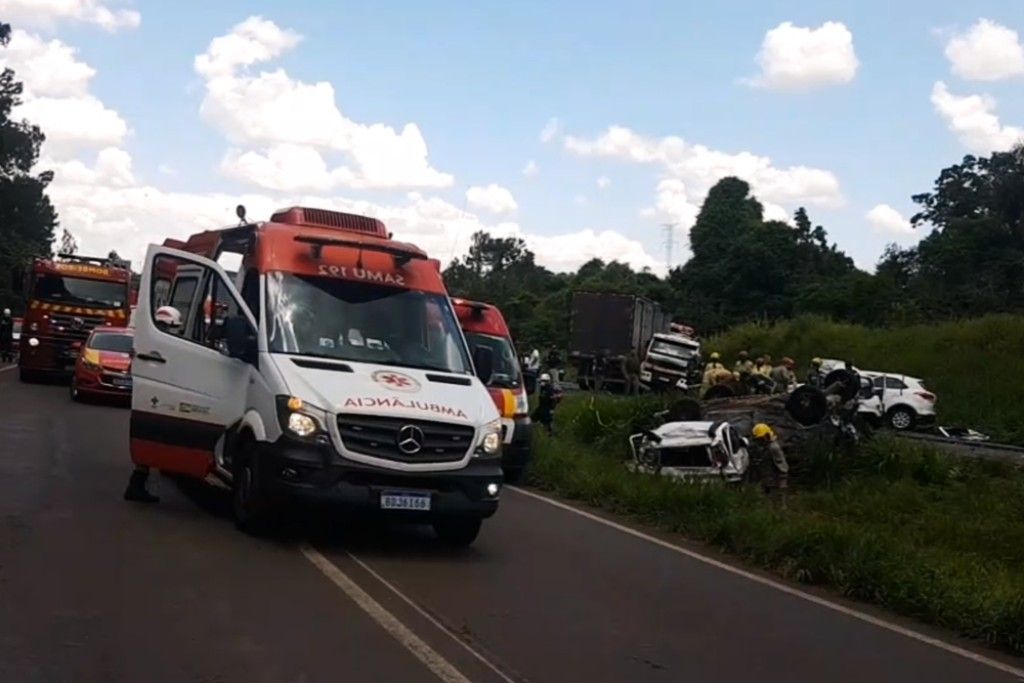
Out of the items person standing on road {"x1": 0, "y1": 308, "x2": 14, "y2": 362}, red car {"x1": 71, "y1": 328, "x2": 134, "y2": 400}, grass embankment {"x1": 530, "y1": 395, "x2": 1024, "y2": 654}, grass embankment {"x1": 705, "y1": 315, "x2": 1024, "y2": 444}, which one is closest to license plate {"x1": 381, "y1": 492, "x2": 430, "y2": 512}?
grass embankment {"x1": 530, "y1": 395, "x2": 1024, "y2": 654}

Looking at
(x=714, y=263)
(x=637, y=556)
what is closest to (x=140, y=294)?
(x=637, y=556)

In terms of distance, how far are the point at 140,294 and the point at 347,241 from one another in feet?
8.15

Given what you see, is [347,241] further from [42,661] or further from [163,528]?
[42,661]

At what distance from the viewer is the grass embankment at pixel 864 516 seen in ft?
32.7

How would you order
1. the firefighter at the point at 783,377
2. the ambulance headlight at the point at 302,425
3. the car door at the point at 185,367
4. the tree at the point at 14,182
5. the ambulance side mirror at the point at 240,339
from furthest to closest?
the tree at the point at 14,182, the firefighter at the point at 783,377, the car door at the point at 185,367, the ambulance side mirror at the point at 240,339, the ambulance headlight at the point at 302,425

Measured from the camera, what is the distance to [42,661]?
20.5 feet

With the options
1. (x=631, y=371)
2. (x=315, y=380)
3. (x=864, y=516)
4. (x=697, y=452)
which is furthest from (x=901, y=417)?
(x=315, y=380)

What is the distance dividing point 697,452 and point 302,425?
8.65 meters

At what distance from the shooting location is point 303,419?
31.2 feet

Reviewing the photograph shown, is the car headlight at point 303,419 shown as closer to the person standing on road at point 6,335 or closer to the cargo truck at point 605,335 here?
the person standing on road at point 6,335

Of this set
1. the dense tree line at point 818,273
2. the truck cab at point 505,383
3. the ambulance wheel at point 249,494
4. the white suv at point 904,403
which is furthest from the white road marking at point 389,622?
the dense tree line at point 818,273

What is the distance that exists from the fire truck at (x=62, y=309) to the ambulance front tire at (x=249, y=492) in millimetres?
20222

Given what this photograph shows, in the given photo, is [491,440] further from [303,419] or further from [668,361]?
[668,361]

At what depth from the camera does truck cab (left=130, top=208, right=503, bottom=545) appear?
9.53 m
